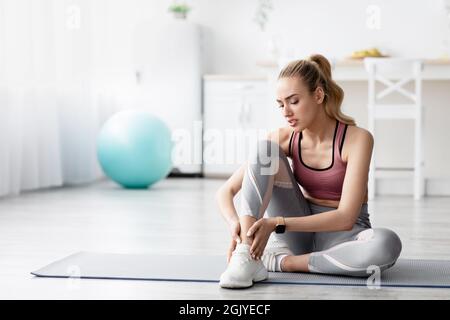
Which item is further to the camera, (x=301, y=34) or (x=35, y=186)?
(x=301, y=34)

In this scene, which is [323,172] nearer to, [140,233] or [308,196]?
[308,196]

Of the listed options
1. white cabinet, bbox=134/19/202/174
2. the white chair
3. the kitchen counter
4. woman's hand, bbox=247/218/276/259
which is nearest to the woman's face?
woman's hand, bbox=247/218/276/259

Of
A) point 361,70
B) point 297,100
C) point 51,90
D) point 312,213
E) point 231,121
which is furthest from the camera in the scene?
point 231,121

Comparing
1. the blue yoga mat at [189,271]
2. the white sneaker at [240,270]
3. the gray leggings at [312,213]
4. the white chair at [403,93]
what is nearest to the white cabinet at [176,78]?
the white chair at [403,93]

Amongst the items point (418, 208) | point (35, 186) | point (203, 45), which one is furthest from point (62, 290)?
point (203, 45)

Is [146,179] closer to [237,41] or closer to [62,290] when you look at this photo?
[237,41]

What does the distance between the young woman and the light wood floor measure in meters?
0.14

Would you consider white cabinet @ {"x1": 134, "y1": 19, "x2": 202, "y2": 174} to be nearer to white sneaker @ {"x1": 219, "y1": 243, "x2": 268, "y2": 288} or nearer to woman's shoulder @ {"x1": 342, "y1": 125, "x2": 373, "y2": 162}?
woman's shoulder @ {"x1": 342, "y1": 125, "x2": 373, "y2": 162}

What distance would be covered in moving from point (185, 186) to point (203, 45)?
5.35 ft

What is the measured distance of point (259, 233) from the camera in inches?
87.8

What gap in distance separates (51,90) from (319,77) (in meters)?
3.66

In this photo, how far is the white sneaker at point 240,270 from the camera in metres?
2.24

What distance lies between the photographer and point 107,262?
2729 millimetres

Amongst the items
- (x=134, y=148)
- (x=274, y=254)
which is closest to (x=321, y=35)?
(x=134, y=148)
